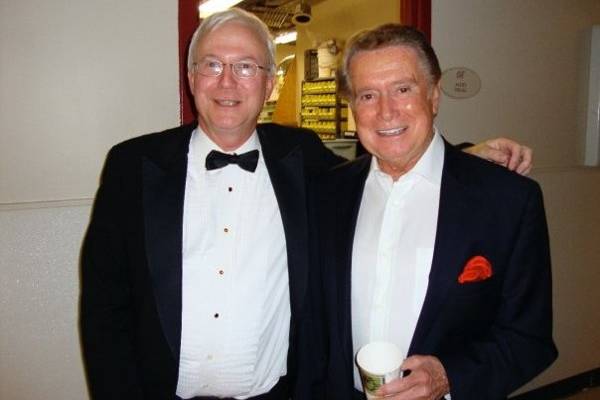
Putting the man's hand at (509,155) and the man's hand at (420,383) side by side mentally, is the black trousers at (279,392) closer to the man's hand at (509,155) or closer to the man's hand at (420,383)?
the man's hand at (420,383)

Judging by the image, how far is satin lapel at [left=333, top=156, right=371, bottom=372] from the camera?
1.47 m

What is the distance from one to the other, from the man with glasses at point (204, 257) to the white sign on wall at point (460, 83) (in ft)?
5.05

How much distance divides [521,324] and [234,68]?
1226mm

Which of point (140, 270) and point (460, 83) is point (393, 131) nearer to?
point (140, 270)

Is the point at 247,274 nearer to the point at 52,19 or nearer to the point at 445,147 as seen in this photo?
the point at 445,147

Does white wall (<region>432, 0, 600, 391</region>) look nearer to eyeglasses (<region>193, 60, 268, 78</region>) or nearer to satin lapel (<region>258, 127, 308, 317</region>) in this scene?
satin lapel (<region>258, 127, 308, 317</region>)

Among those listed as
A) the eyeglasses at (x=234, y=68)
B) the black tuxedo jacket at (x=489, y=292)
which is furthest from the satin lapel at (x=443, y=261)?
the eyeglasses at (x=234, y=68)

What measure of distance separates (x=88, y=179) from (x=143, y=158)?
2.11 feet

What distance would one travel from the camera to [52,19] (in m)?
1.96

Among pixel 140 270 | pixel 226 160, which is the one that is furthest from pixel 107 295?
pixel 226 160

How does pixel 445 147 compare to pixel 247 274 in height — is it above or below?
above

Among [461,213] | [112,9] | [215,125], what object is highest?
[112,9]

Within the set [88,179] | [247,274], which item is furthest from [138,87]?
[247,274]

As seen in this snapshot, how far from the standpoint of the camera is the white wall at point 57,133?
194cm
